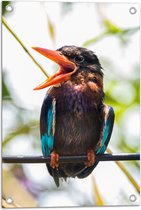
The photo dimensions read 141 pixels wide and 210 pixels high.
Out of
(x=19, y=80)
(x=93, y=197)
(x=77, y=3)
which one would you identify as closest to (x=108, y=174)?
(x=93, y=197)

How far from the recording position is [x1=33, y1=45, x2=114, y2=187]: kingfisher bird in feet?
4.87

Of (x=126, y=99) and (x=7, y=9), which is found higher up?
(x=7, y=9)

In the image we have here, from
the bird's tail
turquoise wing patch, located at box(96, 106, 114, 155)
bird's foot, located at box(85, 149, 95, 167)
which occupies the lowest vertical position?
the bird's tail

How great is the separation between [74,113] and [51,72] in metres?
0.11

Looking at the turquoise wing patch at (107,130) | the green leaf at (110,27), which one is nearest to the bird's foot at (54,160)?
the turquoise wing patch at (107,130)

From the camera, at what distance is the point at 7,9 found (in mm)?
1472

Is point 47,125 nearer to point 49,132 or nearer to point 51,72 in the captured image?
point 49,132

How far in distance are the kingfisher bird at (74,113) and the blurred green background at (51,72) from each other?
0.06ft

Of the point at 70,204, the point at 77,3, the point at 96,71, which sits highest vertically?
the point at 77,3

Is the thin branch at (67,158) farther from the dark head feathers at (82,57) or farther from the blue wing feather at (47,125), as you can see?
the dark head feathers at (82,57)

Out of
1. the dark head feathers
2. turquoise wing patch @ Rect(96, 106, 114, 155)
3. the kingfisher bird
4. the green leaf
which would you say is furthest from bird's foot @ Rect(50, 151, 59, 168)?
the green leaf

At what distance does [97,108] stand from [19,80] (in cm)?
20

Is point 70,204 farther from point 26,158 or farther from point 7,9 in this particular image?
point 7,9

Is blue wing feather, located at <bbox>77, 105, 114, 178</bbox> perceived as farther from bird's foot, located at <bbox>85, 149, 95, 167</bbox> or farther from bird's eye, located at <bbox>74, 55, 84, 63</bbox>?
bird's eye, located at <bbox>74, 55, 84, 63</bbox>
